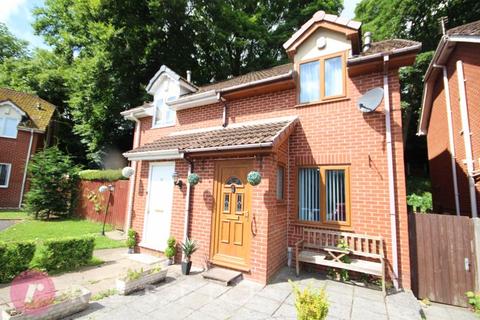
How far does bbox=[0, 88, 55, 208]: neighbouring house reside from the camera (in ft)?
62.1

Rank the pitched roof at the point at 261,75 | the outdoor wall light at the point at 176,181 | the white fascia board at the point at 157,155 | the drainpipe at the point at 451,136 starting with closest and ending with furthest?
the white fascia board at the point at 157,155 < the outdoor wall light at the point at 176,181 < the pitched roof at the point at 261,75 < the drainpipe at the point at 451,136

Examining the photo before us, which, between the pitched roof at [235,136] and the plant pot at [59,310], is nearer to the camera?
the plant pot at [59,310]

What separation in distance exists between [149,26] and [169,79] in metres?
9.18

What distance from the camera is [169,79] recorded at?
421 inches

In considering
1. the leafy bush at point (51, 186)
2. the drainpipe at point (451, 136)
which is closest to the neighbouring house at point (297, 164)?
the drainpipe at point (451, 136)

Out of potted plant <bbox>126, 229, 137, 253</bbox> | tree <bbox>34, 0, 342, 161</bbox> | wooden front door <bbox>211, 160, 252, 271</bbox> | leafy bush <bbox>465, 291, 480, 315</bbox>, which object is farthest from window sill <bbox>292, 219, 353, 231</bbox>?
tree <bbox>34, 0, 342, 161</bbox>

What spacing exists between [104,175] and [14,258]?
10.0 metres

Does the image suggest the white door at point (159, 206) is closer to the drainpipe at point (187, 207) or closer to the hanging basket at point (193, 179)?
the drainpipe at point (187, 207)

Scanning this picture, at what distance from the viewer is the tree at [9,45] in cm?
3238

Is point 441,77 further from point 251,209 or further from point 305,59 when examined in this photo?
point 251,209

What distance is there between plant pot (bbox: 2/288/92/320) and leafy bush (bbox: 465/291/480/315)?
820 centimetres

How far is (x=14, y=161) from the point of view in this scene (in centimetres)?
1931

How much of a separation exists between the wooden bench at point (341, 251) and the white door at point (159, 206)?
15.0 feet

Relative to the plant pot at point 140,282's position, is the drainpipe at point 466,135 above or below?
above
